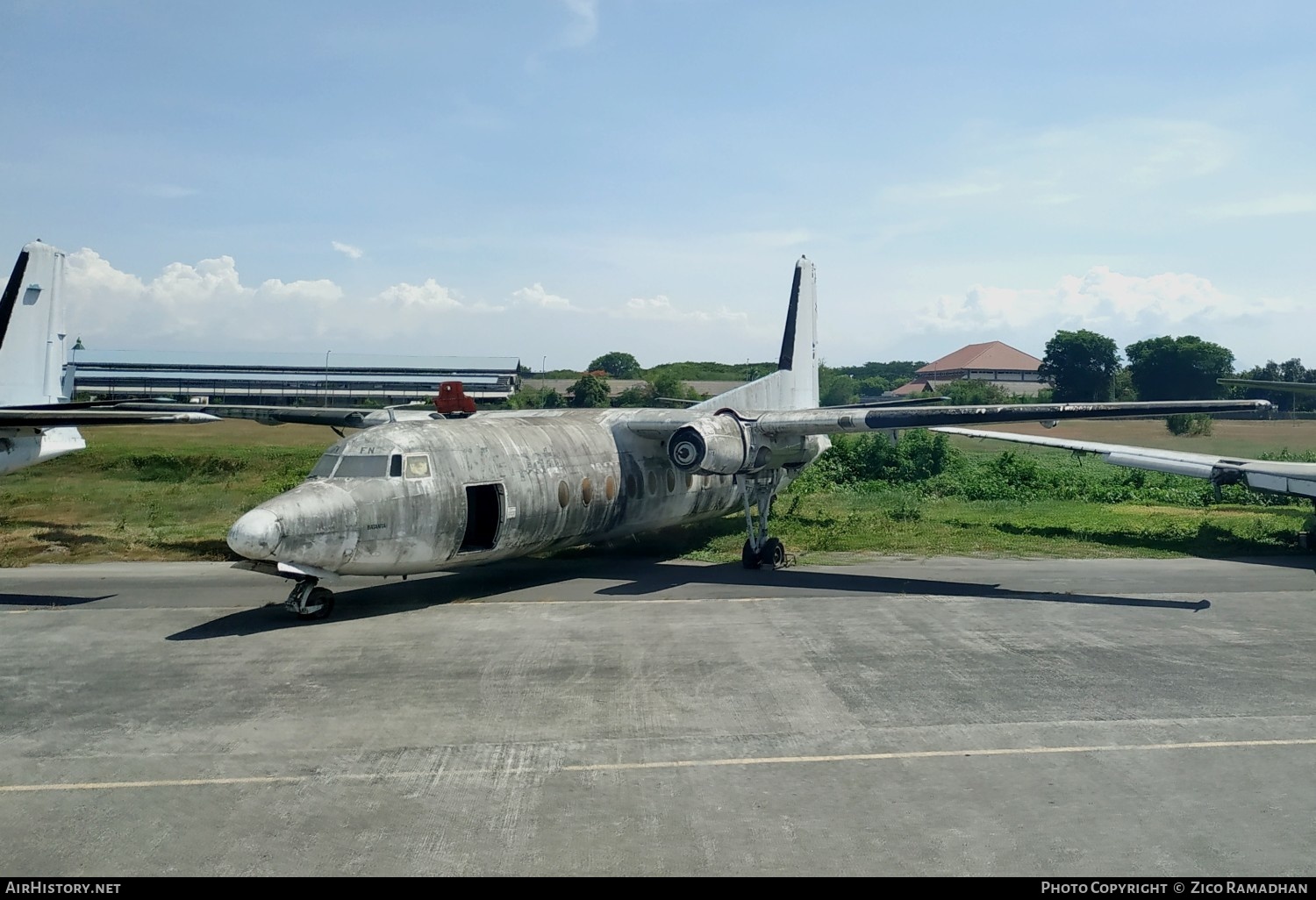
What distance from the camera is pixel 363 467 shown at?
51.5 feet

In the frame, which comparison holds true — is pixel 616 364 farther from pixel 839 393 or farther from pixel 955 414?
pixel 955 414

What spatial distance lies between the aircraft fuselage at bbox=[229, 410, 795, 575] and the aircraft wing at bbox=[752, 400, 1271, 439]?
10.2ft

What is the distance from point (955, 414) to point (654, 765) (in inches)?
471

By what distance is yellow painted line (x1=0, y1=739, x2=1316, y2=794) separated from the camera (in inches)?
350

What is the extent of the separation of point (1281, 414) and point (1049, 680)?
68.6m

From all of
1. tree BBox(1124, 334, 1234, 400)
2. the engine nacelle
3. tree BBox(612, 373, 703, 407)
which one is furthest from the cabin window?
tree BBox(1124, 334, 1234, 400)

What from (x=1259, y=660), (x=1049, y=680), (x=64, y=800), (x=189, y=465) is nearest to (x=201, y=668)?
(x=64, y=800)

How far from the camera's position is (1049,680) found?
40.1 feet

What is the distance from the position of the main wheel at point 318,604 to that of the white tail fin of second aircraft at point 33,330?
12.9 m

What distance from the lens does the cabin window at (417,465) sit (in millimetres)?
15922

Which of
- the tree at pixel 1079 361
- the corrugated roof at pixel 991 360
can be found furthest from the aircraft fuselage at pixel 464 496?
the corrugated roof at pixel 991 360

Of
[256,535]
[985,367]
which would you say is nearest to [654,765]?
[256,535]
